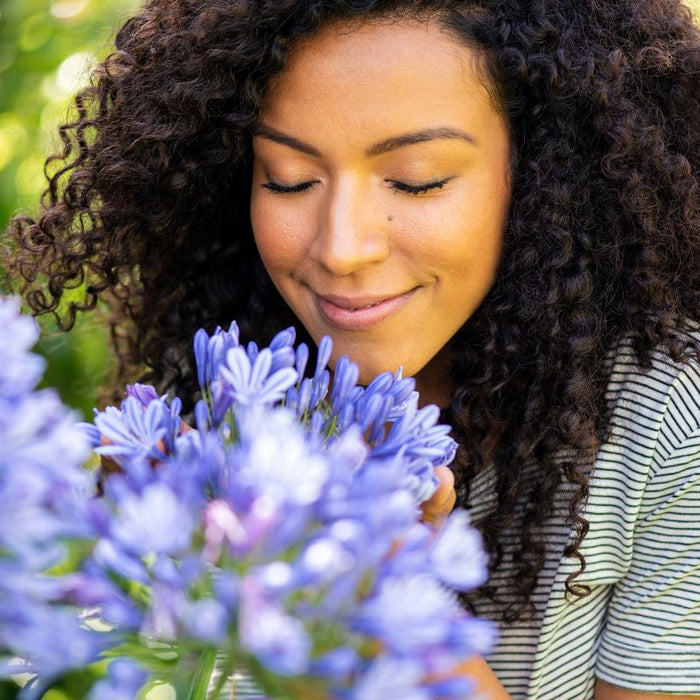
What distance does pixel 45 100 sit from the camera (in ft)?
7.48

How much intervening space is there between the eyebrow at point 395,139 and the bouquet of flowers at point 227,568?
664 mm

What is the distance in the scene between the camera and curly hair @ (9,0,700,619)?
144 centimetres

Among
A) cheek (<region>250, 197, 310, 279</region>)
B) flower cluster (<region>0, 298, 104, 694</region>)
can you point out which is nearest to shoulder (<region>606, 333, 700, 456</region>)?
cheek (<region>250, 197, 310, 279</region>)

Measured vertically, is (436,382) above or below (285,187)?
below

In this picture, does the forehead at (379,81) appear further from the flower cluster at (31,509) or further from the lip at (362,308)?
the flower cluster at (31,509)

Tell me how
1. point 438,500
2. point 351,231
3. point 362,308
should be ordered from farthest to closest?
point 362,308, point 351,231, point 438,500

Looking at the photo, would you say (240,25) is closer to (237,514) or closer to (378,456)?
(378,456)

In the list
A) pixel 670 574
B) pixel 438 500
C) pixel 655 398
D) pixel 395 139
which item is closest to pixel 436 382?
pixel 655 398

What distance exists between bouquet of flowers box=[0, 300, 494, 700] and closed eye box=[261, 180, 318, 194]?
708mm

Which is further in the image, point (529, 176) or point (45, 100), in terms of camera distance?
point (45, 100)

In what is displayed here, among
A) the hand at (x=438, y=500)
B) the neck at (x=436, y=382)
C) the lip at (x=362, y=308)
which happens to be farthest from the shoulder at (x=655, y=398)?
the hand at (x=438, y=500)

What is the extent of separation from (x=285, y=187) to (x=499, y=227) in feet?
0.98

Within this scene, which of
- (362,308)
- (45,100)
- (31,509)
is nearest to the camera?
(31,509)

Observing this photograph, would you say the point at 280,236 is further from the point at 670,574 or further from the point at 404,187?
the point at 670,574
